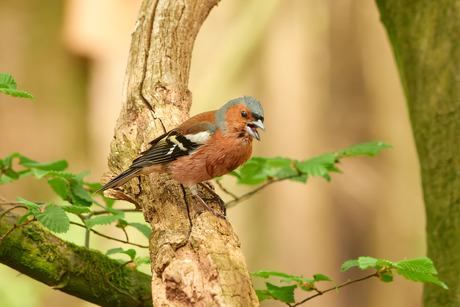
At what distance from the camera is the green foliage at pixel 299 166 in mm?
2625

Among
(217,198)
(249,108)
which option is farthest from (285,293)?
(249,108)

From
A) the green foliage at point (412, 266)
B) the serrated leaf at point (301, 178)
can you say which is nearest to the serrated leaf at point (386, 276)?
the green foliage at point (412, 266)

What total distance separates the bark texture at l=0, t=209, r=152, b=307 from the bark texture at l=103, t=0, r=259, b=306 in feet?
1.30

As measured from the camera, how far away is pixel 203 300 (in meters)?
1.65

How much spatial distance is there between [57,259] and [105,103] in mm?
6726

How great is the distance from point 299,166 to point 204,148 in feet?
2.10

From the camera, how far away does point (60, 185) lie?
232cm

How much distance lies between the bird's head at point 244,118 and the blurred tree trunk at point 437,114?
121 centimetres

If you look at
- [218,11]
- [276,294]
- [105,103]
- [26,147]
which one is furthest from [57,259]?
[218,11]

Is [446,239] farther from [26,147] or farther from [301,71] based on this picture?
[26,147]

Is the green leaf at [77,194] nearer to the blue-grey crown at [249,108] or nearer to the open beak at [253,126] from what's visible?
the blue-grey crown at [249,108]

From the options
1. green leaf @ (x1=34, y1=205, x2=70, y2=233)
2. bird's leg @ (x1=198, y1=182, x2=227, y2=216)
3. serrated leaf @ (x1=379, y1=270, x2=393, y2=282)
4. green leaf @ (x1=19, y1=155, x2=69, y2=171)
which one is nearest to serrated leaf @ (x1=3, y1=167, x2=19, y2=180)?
green leaf @ (x1=19, y1=155, x2=69, y2=171)

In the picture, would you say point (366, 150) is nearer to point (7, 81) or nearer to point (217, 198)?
point (217, 198)

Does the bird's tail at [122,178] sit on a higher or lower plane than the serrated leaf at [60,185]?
higher
